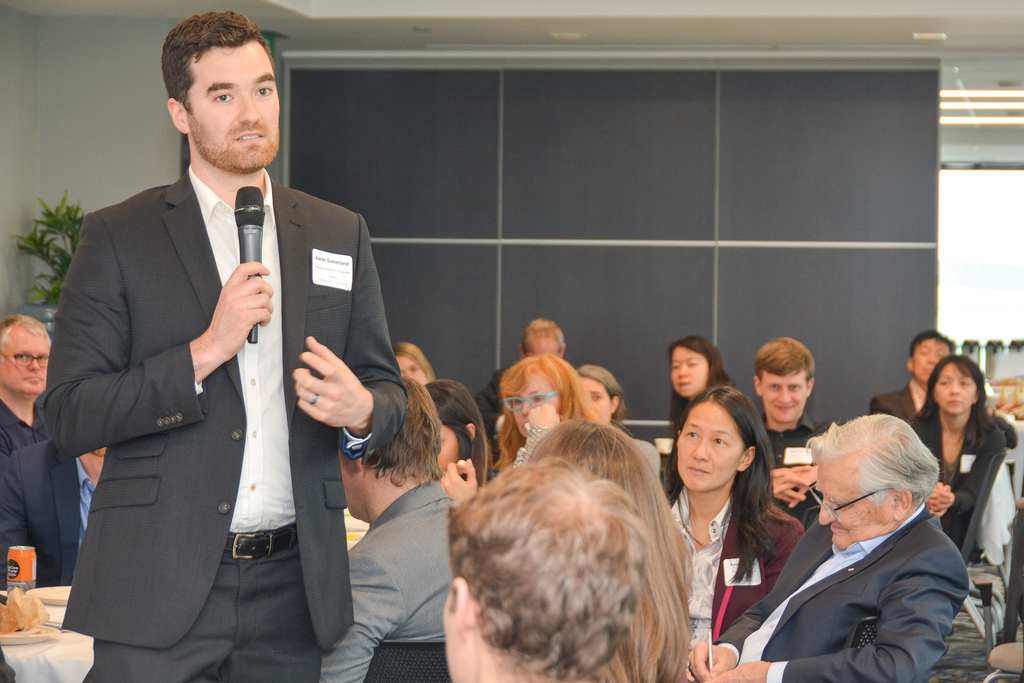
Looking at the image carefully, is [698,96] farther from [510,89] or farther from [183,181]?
[183,181]

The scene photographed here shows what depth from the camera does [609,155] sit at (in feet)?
23.6

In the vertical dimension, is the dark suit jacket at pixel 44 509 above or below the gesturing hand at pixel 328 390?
below

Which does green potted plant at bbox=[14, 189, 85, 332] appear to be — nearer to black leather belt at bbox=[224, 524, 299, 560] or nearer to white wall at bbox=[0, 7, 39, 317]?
white wall at bbox=[0, 7, 39, 317]

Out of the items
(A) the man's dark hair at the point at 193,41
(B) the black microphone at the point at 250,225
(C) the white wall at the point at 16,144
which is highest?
(C) the white wall at the point at 16,144

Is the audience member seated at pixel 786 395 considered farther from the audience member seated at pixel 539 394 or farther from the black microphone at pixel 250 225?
the black microphone at pixel 250 225

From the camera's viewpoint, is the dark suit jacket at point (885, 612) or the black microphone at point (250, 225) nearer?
the black microphone at point (250, 225)

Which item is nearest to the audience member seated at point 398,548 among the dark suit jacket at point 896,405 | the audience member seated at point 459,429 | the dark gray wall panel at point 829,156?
the audience member seated at point 459,429

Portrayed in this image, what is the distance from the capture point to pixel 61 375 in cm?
143

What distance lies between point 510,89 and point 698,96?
4.53 feet

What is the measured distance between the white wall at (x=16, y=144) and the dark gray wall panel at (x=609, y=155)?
321cm

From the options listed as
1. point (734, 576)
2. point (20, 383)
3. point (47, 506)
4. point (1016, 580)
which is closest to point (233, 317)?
point (734, 576)

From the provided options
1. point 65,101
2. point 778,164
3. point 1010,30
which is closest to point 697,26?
point 778,164

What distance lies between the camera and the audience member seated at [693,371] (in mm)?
5617

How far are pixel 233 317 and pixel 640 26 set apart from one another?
18.7ft
